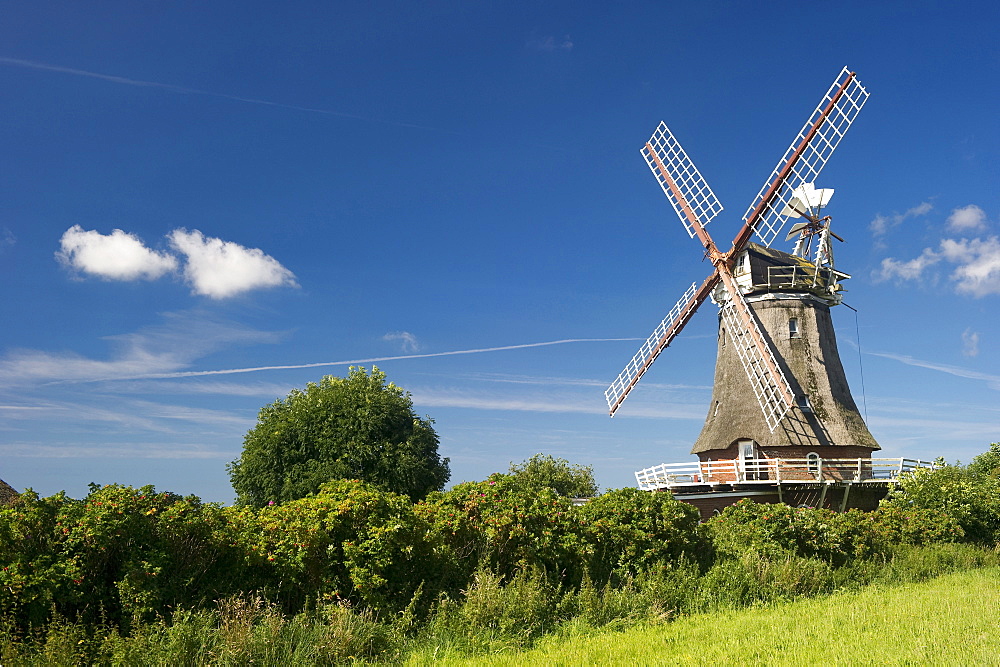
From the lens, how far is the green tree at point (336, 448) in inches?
1153

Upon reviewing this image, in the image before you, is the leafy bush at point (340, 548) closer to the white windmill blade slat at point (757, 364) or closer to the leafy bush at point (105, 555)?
the leafy bush at point (105, 555)

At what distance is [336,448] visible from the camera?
29.5 meters

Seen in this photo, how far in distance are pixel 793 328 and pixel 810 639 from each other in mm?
22820

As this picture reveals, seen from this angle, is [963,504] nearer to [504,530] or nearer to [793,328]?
[793,328]

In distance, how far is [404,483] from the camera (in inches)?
1171

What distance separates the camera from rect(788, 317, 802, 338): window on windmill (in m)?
30.8

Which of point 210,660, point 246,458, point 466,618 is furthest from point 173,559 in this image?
point 246,458

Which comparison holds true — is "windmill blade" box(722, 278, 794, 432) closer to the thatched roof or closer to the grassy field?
the grassy field

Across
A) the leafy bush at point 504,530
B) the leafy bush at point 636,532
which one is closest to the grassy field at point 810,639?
the leafy bush at point 636,532

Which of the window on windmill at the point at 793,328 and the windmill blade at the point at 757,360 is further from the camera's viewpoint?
the window on windmill at the point at 793,328

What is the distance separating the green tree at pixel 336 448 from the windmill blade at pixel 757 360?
46.6ft

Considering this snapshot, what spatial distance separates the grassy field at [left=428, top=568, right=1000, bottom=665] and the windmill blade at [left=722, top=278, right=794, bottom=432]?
15.3 m

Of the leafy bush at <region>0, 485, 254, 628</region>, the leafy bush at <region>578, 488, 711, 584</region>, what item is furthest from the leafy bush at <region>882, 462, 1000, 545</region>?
the leafy bush at <region>0, 485, 254, 628</region>

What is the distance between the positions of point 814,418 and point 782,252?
8.62m
